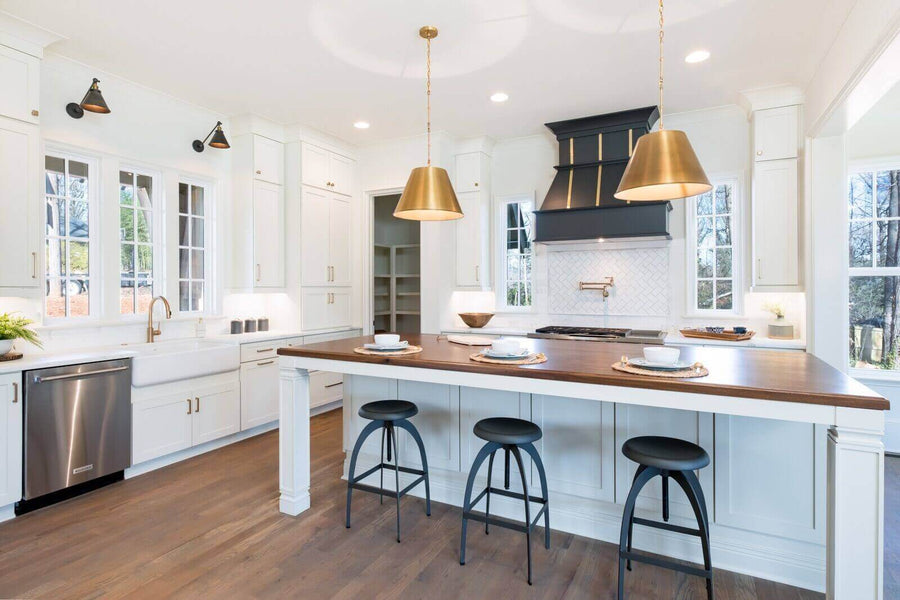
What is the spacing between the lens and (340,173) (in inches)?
213

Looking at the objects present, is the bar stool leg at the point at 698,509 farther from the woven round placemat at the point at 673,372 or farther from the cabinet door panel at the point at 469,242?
the cabinet door panel at the point at 469,242

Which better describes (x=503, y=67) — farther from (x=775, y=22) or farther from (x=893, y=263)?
(x=893, y=263)

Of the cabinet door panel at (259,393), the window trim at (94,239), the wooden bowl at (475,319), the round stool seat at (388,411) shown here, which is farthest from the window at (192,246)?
the round stool seat at (388,411)

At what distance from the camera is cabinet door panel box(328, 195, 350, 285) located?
17.4 ft

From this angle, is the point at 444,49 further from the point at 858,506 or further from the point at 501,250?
the point at 858,506

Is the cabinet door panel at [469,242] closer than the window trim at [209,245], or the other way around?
the window trim at [209,245]

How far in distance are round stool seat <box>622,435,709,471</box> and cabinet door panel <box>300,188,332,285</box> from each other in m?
3.75

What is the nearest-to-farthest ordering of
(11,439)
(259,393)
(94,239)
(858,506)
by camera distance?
(858,506)
(11,439)
(94,239)
(259,393)

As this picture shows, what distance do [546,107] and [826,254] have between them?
8.03 feet

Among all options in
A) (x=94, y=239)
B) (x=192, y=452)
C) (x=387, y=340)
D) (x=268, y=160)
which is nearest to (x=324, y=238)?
(x=268, y=160)

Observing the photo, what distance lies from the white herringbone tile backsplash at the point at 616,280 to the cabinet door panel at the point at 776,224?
787mm

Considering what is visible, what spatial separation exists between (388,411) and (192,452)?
7.15 feet

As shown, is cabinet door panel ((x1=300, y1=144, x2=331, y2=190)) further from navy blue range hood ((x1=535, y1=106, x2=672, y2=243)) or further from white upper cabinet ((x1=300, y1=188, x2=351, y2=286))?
navy blue range hood ((x1=535, y1=106, x2=672, y2=243))

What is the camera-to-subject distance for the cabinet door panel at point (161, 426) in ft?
11.2
